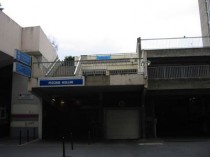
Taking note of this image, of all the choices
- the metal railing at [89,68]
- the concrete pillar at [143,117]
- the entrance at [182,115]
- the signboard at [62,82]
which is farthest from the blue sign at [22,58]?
the entrance at [182,115]

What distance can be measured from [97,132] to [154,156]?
550 inches

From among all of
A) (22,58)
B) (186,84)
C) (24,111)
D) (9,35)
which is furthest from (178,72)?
(9,35)

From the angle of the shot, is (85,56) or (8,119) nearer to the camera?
(8,119)

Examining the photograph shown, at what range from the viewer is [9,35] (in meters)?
26.5

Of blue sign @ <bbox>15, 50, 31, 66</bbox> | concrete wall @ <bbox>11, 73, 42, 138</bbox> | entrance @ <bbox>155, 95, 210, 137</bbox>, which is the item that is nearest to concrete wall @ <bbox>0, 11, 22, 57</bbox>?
blue sign @ <bbox>15, 50, 31, 66</bbox>

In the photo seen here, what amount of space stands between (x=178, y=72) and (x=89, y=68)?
687 cm

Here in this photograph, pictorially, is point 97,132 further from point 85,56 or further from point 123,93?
point 85,56

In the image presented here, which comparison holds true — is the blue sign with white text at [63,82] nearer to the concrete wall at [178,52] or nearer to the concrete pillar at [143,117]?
the concrete pillar at [143,117]

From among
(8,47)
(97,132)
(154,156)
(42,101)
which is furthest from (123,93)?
(154,156)

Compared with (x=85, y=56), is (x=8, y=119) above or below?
below

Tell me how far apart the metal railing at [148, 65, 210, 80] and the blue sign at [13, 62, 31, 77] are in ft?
26.9

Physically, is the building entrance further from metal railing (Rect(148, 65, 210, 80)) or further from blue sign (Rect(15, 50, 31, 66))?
blue sign (Rect(15, 50, 31, 66))

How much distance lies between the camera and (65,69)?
26062mm

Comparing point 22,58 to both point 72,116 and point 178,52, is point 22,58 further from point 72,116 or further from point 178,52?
point 178,52
